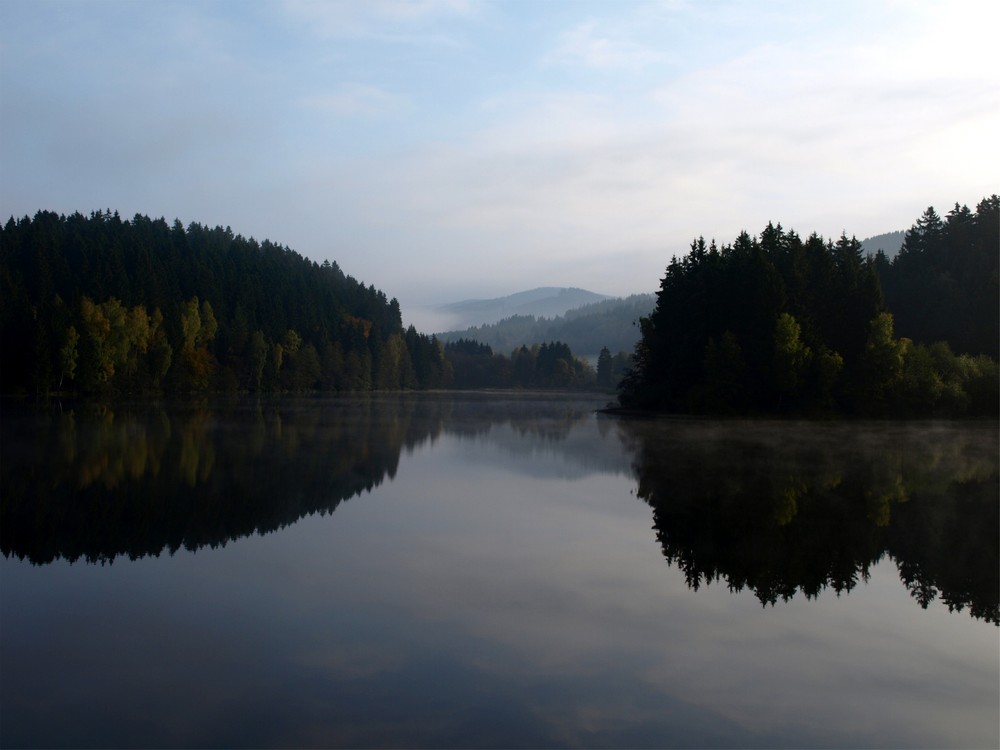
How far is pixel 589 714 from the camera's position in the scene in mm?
9141

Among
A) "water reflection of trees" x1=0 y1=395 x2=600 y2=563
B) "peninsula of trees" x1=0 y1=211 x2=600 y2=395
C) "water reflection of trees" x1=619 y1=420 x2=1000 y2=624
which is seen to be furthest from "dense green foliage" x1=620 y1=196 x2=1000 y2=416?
"peninsula of trees" x1=0 y1=211 x2=600 y2=395

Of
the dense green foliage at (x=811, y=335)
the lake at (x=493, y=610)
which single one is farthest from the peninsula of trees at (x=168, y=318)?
the lake at (x=493, y=610)

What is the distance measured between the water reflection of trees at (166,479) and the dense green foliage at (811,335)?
2312 cm

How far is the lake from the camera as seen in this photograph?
8945 millimetres

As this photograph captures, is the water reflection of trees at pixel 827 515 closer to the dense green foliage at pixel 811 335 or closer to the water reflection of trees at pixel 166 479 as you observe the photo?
the water reflection of trees at pixel 166 479

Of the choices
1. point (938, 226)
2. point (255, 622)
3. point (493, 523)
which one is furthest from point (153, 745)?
point (938, 226)

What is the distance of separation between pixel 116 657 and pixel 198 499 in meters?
12.3

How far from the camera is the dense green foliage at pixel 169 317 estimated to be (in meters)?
99.6

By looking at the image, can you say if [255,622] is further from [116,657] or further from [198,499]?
[198,499]

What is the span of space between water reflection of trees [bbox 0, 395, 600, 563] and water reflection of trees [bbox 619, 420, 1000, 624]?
9.81 metres

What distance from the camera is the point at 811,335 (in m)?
66.9

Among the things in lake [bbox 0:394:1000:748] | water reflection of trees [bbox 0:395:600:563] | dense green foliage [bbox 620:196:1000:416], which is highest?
dense green foliage [bbox 620:196:1000:416]

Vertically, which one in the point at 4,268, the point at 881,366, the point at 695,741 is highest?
the point at 4,268

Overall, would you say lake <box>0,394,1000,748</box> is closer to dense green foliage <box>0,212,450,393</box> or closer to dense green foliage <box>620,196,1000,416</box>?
dense green foliage <box>620,196,1000,416</box>
